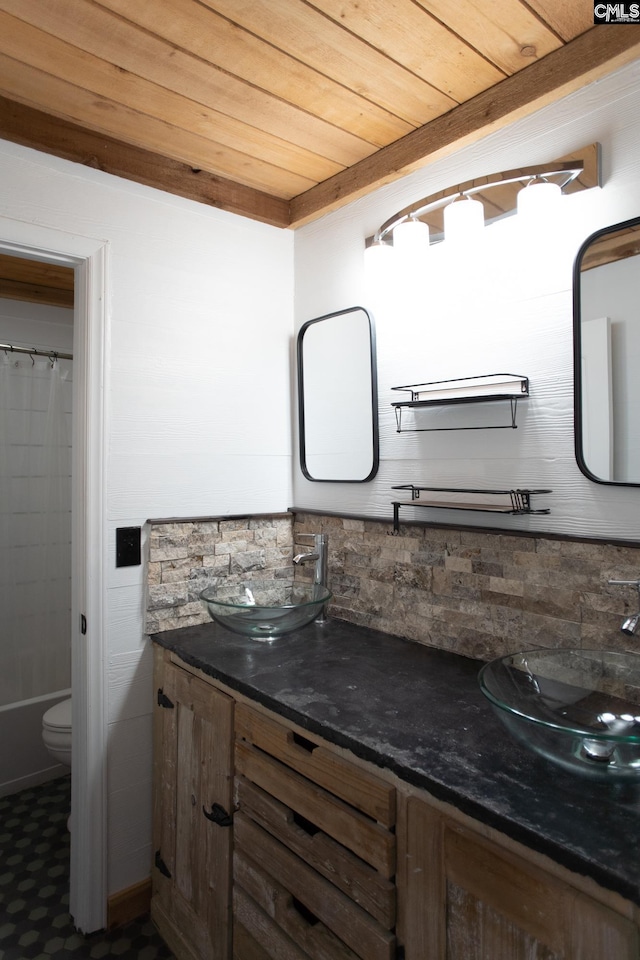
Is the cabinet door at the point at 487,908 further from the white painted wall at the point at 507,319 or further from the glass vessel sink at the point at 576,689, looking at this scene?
the white painted wall at the point at 507,319

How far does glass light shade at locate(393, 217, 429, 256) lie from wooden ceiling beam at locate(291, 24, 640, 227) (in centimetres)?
21

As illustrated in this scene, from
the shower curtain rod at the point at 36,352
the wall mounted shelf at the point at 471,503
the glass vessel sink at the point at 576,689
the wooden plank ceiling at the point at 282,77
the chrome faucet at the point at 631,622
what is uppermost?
the wooden plank ceiling at the point at 282,77

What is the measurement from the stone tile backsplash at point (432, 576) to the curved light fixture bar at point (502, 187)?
0.89m

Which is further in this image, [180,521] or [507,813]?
[180,521]

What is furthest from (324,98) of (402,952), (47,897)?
(47,897)

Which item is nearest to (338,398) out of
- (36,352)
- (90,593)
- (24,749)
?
(90,593)

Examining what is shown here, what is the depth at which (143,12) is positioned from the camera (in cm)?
133

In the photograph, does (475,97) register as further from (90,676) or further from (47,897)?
(47,897)

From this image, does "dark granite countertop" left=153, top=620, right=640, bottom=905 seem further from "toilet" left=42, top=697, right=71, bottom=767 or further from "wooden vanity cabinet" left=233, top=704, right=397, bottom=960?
"toilet" left=42, top=697, right=71, bottom=767

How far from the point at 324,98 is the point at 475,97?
416 millimetres

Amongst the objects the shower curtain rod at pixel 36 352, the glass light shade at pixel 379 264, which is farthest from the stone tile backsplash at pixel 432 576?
the shower curtain rod at pixel 36 352

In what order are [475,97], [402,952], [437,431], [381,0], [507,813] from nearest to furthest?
[507,813], [402,952], [381,0], [475,97], [437,431]

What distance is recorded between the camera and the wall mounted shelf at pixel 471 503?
5.07ft

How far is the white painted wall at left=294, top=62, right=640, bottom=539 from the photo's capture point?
1.44 m
